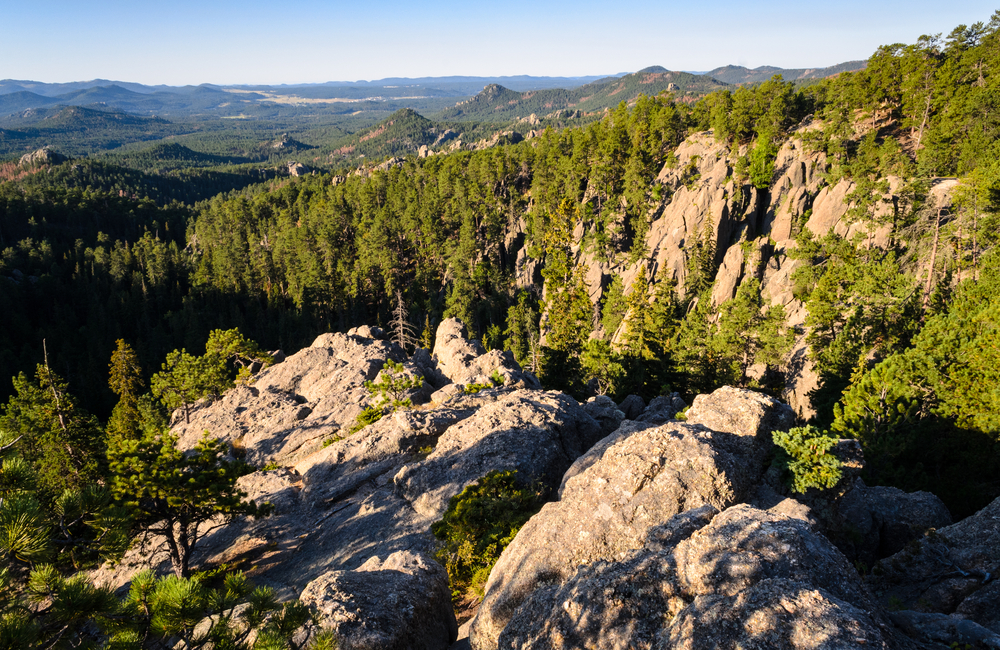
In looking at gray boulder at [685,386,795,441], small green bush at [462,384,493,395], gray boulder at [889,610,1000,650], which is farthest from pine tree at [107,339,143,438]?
gray boulder at [889,610,1000,650]

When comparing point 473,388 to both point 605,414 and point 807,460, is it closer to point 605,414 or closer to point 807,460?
point 605,414

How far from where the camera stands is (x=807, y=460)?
16.1 m

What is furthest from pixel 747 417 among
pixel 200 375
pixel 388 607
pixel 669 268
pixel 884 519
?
pixel 669 268

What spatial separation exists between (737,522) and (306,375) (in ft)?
129

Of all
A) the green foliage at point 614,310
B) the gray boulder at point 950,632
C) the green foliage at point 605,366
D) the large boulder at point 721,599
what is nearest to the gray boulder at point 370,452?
the large boulder at point 721,599

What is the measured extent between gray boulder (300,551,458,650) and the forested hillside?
714cm

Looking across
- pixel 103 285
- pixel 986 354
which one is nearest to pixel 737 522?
pixel 986 354

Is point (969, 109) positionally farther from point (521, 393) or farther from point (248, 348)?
point (248, 348)

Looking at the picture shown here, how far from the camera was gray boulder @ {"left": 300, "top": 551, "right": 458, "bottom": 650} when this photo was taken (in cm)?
1083

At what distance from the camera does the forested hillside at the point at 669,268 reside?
29125 mm

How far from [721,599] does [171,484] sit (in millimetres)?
19546

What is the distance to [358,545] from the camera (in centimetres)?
2069

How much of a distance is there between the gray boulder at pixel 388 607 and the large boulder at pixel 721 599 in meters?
2.85

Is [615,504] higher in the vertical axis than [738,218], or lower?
lower
